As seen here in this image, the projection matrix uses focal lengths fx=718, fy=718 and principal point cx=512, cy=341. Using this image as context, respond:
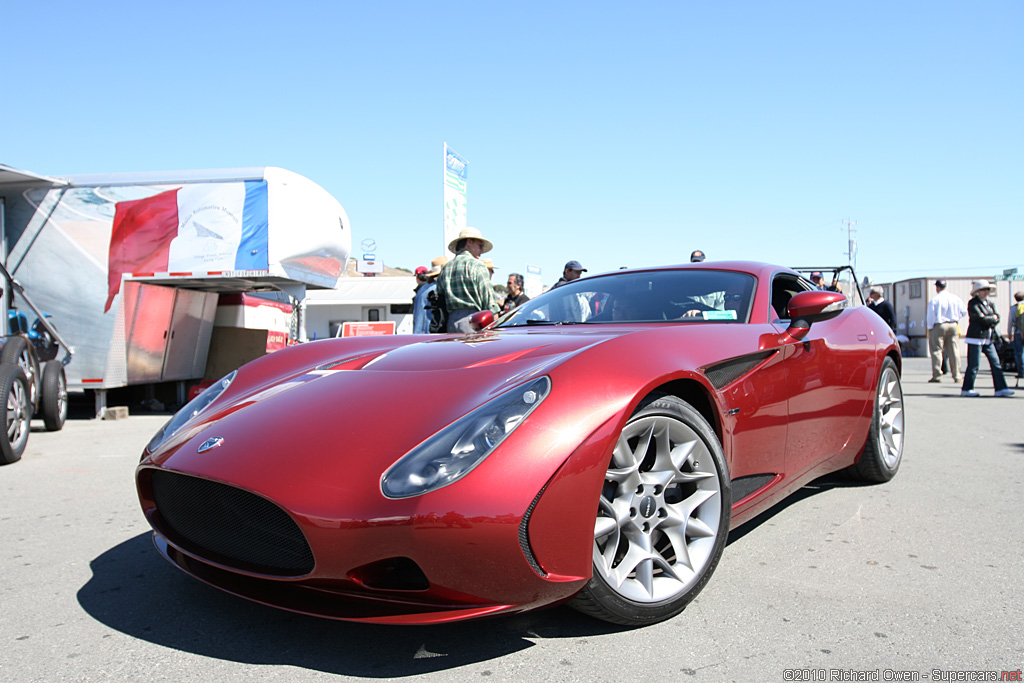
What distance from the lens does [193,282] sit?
27.4ft

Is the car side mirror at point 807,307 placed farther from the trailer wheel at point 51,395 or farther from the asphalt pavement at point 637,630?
the trailer wheel at point 51,395

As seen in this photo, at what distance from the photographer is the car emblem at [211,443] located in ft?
7.09

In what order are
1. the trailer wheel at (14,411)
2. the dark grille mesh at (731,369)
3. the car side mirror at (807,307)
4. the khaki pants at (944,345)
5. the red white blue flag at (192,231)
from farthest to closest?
the khaki pants at (944,345) → the red white blue flag at (192,231) → the trailer wheel at (14,411) → the car side mirror at (807,307) → the dark grille mesh at (731,369)

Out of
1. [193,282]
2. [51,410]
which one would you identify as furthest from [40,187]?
[51,410]

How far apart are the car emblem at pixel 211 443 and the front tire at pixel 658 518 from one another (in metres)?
1.16

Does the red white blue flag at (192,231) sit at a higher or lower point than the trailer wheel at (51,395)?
higher

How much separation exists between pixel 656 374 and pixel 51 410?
254 inches

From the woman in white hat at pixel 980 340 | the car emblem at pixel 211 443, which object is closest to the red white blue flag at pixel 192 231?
the car emblem at pixel 211 443

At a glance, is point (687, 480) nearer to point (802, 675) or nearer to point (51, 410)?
point (802, 675)

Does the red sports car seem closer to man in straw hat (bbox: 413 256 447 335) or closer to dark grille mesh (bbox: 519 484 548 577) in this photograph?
dark grille mesh (bbox: 519 484 548 577)

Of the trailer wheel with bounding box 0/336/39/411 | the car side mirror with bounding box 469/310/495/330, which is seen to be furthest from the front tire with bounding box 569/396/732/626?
the trailer wheel with bounding box 0/336/39/411

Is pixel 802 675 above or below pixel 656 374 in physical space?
below

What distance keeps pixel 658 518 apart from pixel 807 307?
127 cm

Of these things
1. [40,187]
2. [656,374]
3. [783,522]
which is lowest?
[783,522]
